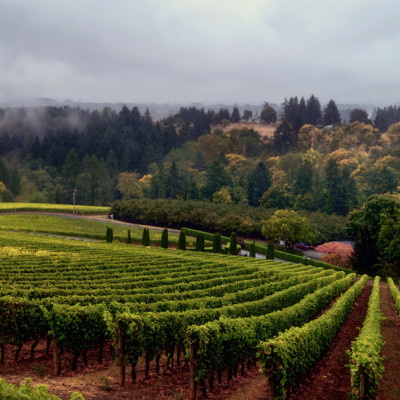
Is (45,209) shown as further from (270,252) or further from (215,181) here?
(270,252)

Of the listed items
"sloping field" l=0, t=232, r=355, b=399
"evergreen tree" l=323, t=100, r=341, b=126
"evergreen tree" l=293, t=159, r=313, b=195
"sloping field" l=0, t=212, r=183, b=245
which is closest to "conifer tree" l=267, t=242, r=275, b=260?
"sloping field" l=0, t=212, r=183, b=245

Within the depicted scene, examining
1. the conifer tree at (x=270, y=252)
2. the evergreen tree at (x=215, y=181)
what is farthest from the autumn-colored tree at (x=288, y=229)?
the evergreen tree at (x=215, y=181)

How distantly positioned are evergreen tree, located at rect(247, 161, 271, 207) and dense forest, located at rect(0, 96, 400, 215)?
32 cm

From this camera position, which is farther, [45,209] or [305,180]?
[305,180]

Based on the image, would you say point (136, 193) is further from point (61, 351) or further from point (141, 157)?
point (61, 351)

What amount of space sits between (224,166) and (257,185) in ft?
62.2

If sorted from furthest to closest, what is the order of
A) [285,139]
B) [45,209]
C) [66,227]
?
1. [285,139]
2. [45,209]
3. [66,227]

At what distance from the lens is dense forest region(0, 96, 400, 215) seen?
115m

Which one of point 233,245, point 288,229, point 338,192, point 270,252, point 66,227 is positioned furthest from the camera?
point 338,192

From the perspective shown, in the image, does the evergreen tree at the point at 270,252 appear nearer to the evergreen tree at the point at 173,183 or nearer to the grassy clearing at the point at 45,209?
the grassy clearing at the point at 45,209

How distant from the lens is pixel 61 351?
13352mm

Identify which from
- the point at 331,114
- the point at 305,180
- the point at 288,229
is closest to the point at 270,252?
the point at 288,229

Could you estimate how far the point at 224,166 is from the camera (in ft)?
455

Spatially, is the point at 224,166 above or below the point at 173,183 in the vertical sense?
above
